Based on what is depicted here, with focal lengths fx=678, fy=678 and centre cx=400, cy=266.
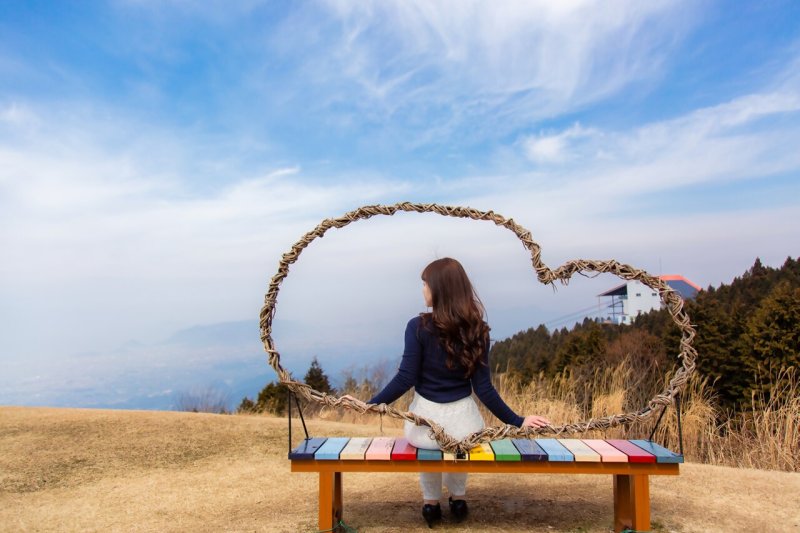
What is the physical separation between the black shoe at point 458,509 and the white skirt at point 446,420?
65 cm

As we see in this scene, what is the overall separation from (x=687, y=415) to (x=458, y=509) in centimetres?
442

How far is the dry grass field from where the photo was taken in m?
4.88

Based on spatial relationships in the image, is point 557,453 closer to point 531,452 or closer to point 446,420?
point 531,452

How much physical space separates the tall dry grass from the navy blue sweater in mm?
3368

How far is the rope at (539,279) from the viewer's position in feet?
13.4

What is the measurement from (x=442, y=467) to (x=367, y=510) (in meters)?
1.27

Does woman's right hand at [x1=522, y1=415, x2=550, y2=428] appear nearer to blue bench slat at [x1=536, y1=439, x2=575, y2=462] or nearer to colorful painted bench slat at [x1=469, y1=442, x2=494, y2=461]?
blue bench slat at [x1=536, y1=439, x2=575, y2=462]

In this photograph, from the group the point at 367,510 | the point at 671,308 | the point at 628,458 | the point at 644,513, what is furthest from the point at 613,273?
the point at 367,510

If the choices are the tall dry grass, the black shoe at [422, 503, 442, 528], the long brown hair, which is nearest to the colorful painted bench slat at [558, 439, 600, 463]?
the long brown hair

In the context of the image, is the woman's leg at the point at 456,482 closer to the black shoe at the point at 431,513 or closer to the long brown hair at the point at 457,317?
the black shoe at the point at 431,513

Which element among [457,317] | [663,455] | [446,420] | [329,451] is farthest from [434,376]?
[663,455]

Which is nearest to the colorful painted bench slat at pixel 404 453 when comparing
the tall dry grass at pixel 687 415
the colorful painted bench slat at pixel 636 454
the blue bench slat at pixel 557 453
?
the blue bench slat at pixel 557 453

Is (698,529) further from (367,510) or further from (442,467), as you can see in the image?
(367,510)

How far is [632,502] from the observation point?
4.29 metres
